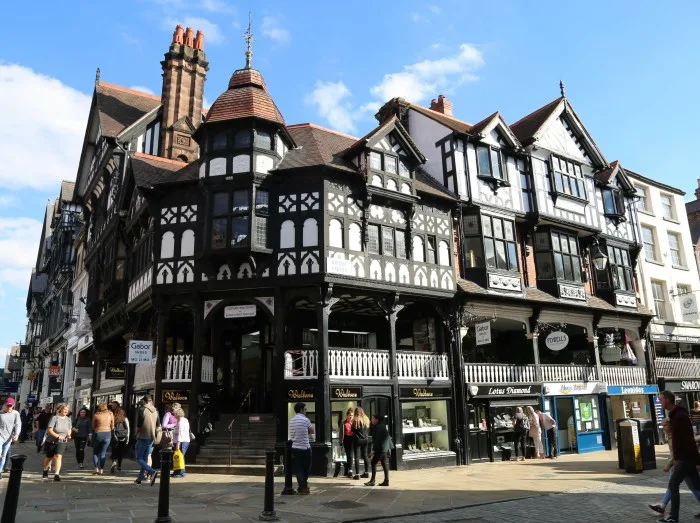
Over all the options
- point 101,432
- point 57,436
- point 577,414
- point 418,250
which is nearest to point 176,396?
point 101,432

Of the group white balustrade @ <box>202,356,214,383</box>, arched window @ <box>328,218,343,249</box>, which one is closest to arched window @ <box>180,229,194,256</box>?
white balustrade @ <box>202,356,214,383</box>

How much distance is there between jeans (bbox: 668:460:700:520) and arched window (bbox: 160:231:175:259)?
1490 cm

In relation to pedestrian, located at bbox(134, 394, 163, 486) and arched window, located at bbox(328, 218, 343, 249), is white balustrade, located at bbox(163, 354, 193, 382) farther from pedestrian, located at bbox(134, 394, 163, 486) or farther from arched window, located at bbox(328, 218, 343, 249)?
arched window, located at bbox(328, 218, 343, 249)

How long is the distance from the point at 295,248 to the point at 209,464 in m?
6.76

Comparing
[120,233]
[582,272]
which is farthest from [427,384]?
[120,233]

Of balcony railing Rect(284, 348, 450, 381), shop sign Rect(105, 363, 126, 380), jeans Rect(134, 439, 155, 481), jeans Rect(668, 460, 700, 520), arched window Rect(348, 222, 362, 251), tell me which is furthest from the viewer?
shop sign Rect(105, 363, 126, 380)

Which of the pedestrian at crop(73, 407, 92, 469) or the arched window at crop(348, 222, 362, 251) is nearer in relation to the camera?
the pedestrian at crop(73, 407, 92, 469)

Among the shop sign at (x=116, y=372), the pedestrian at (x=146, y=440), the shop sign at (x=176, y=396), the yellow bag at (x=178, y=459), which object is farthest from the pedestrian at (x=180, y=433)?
the shop sign at (x=116, y=372)

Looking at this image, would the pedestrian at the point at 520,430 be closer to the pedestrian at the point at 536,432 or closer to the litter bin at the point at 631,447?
the pedestrian at the point at 536,432

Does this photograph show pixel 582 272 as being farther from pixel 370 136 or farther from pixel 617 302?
pixel 370 136

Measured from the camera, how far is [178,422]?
1322 centimetres

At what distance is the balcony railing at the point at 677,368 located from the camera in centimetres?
2430

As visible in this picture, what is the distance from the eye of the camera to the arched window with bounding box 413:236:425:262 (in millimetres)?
18633

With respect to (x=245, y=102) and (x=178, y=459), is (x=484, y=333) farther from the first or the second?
(x=245, y=102)
